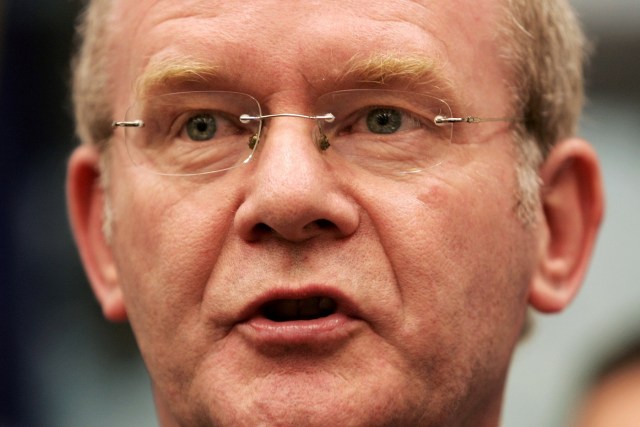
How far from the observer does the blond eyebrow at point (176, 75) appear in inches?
93.0

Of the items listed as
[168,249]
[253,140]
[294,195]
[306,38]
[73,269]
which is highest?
[306,38]

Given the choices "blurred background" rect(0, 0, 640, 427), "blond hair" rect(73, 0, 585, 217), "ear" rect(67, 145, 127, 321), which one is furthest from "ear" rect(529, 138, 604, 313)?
→ "blurred background" rect(0, 0, 640, 427)

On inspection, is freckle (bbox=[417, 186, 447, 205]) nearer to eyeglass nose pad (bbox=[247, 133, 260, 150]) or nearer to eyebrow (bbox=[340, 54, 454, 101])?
eyebrow (bbox=[340, 54, 454, 101])

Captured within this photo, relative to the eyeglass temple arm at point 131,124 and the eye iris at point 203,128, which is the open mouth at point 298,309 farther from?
the eyeglass temple arm at point 131,124

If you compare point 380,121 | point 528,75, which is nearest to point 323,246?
point 380,121

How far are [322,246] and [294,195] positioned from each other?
14 cm

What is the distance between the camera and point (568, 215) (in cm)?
274

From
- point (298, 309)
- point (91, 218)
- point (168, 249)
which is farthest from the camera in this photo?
point (91, 218)

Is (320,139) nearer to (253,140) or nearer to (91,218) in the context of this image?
(253,140)

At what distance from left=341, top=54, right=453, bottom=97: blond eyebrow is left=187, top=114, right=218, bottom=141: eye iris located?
1.24 feet

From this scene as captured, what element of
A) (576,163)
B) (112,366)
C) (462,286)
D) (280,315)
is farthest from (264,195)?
(112,366)

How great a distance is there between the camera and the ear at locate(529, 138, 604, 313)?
271 centimetres

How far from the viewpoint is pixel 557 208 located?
8.97ft

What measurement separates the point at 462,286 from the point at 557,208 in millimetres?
545
